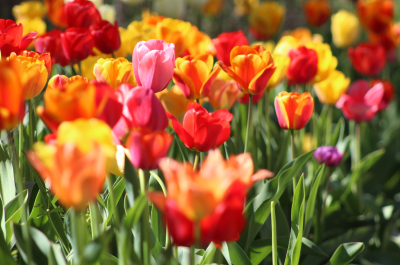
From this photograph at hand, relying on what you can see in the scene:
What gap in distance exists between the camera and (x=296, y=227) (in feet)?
2.80

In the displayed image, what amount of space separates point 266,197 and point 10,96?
2.01 ft

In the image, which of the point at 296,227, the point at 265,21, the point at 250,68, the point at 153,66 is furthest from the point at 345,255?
the point at 265,21

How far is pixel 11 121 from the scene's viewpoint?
18.1 inches

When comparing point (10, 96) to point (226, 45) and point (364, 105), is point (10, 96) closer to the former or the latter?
point (226, 45)

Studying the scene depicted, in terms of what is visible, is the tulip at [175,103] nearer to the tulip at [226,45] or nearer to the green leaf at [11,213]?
the tulip at [226,45]

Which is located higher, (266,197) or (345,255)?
(266,197)

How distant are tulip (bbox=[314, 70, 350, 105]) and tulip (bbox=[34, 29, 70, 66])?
0.88 metres

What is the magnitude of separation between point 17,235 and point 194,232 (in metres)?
0.34

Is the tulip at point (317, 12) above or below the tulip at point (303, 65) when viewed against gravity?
below

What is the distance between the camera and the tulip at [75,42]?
1.05 meters

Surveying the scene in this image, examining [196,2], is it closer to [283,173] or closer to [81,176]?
[283,173]

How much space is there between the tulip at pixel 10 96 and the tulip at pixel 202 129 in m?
0.30

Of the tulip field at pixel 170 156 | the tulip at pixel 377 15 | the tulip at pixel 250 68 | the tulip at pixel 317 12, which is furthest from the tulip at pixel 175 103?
the tulip at pixel 317 12

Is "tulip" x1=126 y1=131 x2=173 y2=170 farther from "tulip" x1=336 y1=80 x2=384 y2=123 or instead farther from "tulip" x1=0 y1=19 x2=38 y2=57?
"tulip" x1=336 y1=80 x2=384 y2=123
